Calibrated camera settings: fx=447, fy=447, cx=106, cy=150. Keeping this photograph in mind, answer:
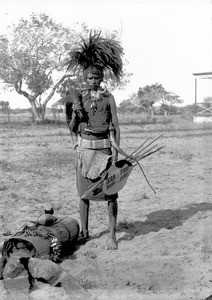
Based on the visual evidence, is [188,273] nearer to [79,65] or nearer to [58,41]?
[79,65]

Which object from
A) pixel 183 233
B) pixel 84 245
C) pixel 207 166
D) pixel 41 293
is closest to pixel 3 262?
pixel 41 293

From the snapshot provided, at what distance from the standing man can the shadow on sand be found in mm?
584

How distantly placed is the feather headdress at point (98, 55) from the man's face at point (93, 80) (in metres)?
0.06

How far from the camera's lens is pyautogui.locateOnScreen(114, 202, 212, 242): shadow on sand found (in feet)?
16.9

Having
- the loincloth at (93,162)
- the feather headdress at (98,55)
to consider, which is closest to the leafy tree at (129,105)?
the feather headdress at (98,55)

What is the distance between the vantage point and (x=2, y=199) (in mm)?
6699

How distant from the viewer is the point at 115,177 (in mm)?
4469

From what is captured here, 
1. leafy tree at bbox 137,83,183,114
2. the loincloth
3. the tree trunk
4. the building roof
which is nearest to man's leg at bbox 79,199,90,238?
the loincloth

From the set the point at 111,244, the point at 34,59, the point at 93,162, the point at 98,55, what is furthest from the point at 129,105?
the point at 111,244

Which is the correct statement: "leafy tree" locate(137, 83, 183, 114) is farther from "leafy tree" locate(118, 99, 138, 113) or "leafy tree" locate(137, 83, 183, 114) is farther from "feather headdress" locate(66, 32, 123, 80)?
"feather headdress" locate(66, 32, 123, 80)

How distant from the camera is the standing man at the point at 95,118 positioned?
15.0 ft

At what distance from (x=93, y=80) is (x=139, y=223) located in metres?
1.94

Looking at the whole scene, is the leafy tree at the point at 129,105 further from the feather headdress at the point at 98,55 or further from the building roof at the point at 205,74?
the feather headdress at the point at 98,55

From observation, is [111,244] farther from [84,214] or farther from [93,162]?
[93,162]
